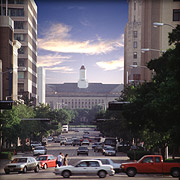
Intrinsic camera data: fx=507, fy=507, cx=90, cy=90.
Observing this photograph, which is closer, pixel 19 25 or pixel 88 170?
pixel 88 170

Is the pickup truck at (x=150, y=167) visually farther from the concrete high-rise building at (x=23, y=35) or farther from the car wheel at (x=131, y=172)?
Answer: the concrete high-rise building at (x=23, y=35)

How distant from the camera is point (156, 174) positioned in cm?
4025

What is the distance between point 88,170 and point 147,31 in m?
88.9

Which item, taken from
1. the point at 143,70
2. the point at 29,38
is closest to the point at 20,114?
the point at 143,70

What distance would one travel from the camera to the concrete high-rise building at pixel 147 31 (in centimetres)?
9531

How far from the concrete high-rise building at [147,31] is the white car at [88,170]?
2877 centimetres

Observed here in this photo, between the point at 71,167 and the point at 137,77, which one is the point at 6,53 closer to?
the point at 137,77

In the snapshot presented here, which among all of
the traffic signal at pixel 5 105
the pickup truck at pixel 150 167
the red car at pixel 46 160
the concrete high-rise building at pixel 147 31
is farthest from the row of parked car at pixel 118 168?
the concrete high-rise building at pixel 147 31

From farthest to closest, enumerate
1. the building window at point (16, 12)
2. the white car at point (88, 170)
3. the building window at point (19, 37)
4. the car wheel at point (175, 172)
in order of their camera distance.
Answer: the building window at point (19, 37), the building window at point (16, 12), the car wheel at point (175, 172), the white car at point (88, 170)

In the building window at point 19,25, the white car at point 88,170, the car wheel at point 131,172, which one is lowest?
the car wheel at point 131,172

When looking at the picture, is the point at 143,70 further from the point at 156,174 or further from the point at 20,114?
the point at 156,174

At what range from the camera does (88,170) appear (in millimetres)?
35719

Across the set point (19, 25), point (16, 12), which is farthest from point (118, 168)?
point (19, 25)

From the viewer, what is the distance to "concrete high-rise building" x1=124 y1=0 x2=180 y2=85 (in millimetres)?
95312
